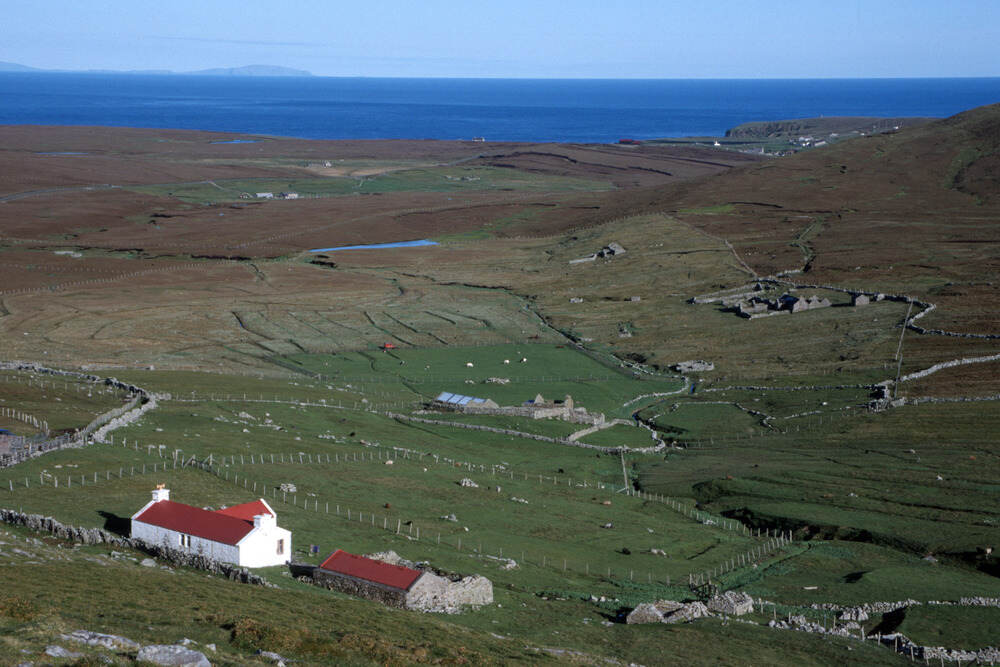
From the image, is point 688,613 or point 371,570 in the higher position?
point 371,570

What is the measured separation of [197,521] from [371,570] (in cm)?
674

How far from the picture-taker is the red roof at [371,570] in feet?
121

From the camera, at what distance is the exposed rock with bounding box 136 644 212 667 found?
23328 mm

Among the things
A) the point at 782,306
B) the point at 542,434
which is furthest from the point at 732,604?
the point at 782,306

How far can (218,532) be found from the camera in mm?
38531

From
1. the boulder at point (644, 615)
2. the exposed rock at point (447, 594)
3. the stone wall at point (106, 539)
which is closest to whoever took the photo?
the exposed rock at point (447, 594)

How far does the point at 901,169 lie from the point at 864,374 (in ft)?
405

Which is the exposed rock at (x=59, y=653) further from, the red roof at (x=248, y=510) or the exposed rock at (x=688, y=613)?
the exposed rock at (x=688, y=613)

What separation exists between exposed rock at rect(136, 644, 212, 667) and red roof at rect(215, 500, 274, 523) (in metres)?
15.8

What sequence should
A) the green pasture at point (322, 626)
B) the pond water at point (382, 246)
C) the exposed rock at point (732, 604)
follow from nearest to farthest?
the green pasture at point (322, 626) → the exposed rock at point (732, 604) → the pond water at point (382, 246)

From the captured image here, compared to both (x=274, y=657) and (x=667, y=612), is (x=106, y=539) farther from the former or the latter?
(x=667, y=612)

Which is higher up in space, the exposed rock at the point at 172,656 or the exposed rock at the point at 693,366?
the exposed rock at the point at 172,656

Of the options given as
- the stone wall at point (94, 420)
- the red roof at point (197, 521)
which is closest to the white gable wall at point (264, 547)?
the red roof at point (197, 521)

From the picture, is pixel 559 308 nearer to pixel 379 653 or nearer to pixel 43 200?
pixel 379 653
